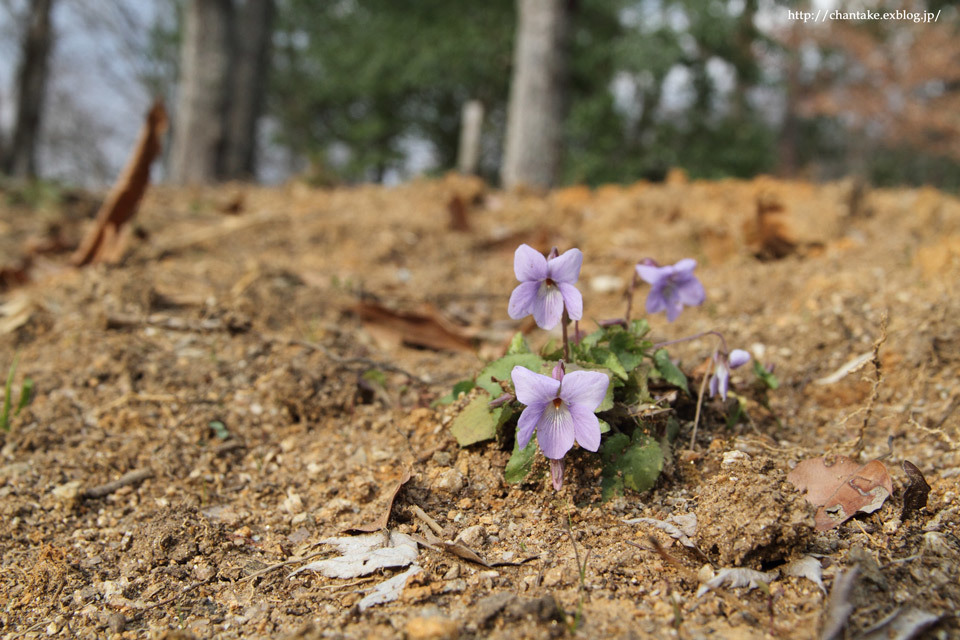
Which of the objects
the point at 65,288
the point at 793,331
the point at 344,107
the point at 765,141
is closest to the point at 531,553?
the point at 793,331

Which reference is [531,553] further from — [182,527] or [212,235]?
[212,235]

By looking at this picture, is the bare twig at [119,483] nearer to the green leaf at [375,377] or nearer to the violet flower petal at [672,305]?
the green leaf at [375,377]

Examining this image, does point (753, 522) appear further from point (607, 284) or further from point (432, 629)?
point (607, 284)

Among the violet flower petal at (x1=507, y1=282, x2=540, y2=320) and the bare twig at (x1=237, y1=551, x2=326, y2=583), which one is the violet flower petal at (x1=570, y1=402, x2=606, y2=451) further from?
the bare twig at (x1=237, y1=551, x2=326, y2=583)

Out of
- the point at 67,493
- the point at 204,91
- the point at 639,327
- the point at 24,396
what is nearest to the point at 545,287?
the point at 639,327

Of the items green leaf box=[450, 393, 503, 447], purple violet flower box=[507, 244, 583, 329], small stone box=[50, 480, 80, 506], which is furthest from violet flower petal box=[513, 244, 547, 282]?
small stone box=[50, 480, 80, 506]

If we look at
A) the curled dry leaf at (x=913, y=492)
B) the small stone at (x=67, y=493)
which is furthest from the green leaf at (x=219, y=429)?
the curled dry leaf at (x=913, y=492)
